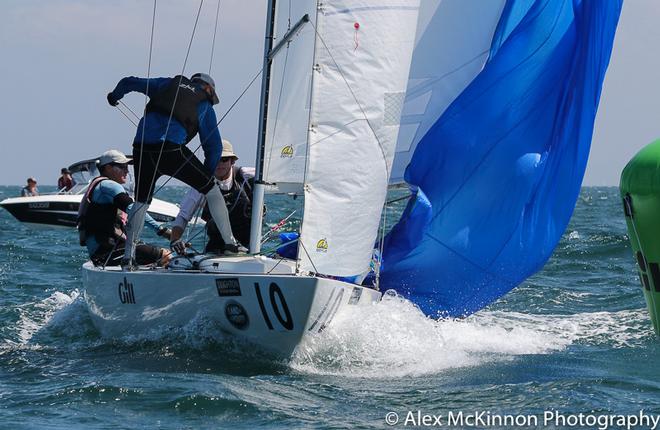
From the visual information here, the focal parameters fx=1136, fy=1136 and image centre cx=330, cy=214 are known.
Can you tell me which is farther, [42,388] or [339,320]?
[339,320]

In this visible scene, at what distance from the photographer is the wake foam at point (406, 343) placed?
22.4 ft

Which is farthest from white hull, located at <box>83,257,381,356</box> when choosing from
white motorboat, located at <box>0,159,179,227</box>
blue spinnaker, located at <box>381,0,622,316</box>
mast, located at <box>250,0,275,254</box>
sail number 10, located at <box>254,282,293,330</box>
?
white motorboat, located at <box>0,159,179,227</box>

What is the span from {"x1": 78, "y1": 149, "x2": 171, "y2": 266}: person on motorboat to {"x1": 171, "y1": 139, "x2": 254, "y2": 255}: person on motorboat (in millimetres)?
298

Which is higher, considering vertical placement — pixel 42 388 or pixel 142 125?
pixel 142 125

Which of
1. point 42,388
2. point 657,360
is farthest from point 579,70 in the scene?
point 42,388

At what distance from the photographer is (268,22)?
734 centimetres

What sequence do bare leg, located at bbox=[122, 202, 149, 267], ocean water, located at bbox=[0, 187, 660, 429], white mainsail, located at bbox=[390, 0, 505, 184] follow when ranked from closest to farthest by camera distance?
ocean water, located at bbox=[0, 187, 660, 429], bare leg, located at bbox=[122, 202, 149, 267], white mainsail, located at bbox=[390, 0, 505, 184]

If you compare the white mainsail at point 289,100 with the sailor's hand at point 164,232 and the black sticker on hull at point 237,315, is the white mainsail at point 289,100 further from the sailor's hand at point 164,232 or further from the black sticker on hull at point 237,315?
the sailor's hand at point 164,232

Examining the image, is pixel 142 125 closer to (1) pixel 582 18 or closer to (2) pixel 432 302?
(2) pixel 432 302

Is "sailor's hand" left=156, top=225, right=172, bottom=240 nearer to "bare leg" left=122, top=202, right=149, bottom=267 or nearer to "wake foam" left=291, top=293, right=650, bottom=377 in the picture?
"bare leg" left=122, top=202, right=149, bottom=267

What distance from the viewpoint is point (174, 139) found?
733 centimetres

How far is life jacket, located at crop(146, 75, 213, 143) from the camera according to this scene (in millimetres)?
7316

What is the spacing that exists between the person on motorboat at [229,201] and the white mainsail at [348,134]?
1.44 m

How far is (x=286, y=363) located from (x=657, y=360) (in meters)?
2.53
